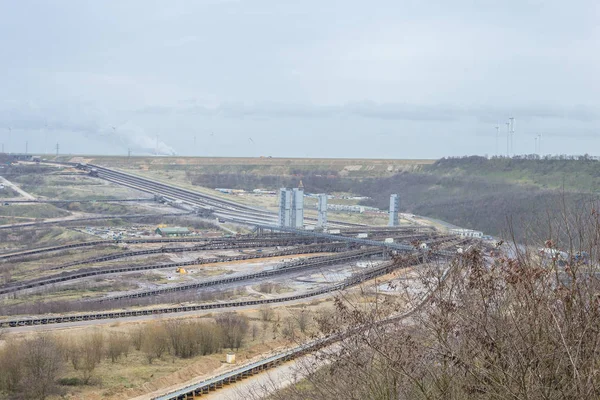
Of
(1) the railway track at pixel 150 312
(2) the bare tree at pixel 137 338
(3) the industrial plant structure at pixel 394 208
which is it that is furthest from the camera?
(3) the industrial plant structure at pixel 394 208

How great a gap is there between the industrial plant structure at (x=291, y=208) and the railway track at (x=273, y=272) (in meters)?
10.4

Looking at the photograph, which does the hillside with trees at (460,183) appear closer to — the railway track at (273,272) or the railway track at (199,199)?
the railway track at (199,199)

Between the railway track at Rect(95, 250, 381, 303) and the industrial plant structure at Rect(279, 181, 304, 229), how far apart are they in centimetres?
1039

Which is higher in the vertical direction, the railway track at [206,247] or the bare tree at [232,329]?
the bare tree at [232,329]

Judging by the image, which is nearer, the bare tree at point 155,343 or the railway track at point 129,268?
the bare tree at point 155,343

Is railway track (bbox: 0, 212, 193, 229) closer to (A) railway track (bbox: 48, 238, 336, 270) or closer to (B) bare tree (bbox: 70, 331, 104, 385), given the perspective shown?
(A) railway track (bbox: 48, 238, 336, 270)

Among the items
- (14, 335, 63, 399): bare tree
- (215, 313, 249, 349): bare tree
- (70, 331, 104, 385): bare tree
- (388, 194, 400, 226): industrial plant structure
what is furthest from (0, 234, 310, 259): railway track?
(14, 335, 63, 399): bare tree

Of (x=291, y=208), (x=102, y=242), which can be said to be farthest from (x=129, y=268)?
(x=291, y=208)

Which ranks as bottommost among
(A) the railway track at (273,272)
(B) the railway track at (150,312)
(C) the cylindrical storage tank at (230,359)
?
(A) the railway track at (273,272)

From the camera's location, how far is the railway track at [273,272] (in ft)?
103

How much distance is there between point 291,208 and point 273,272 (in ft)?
54.2

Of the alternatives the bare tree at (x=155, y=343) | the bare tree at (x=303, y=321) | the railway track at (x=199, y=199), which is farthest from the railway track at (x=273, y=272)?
the railway track at (x=199, y=199)

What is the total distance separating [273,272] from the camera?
124 feet

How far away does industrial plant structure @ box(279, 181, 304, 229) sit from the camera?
53.9 meters
